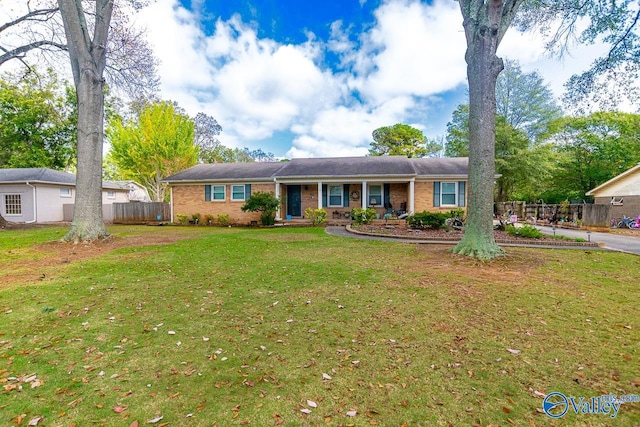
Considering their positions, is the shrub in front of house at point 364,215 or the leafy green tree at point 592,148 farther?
the leafy green tree at point 592,148

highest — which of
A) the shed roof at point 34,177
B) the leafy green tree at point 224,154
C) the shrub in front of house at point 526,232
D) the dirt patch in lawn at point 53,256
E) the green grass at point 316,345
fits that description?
the leafy green tree at point 224,154

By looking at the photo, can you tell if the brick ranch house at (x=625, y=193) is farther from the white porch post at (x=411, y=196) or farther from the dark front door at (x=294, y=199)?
the dark front door at (x=294, y=199)

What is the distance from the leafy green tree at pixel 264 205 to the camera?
15609 millimetres

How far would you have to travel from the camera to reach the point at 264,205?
15750mm

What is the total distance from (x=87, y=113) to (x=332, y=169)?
39.6ft

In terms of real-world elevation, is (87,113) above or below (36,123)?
below

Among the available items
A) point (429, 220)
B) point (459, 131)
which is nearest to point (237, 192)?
point (429, 220)

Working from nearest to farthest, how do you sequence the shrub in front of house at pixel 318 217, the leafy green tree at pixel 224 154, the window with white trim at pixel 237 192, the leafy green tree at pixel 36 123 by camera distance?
the shrub in front of house at pixel 318 217, the window with white trim at pixel 237 192, the leafy green tree at pixel 36 123, the leafy green tree at pixel 224 154

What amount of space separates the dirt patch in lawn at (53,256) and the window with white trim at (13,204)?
16445 mm

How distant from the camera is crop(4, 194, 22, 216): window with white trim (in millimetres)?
20188

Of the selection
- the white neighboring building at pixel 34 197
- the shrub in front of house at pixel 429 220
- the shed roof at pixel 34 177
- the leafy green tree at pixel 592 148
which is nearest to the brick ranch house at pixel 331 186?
the shrub in front of house at pixel 429 220

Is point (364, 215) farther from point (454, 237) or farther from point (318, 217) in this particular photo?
point (454, 237)

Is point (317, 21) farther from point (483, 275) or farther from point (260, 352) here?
point (260, 352)

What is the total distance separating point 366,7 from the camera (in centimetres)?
1380
